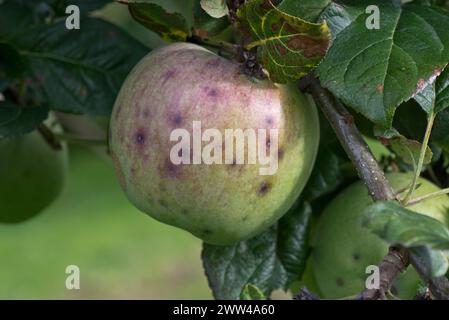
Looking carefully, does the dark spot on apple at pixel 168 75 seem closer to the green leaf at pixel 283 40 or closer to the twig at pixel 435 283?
the green leaf at pixel 283 40

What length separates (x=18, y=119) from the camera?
39.5 inches

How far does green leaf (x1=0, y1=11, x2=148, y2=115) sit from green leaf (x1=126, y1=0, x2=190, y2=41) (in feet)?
0.56

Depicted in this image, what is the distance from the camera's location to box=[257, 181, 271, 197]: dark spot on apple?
84cm

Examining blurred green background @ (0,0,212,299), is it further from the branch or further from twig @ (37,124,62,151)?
the branch

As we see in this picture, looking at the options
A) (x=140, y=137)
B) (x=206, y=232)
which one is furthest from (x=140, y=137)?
(x=206, y=232)

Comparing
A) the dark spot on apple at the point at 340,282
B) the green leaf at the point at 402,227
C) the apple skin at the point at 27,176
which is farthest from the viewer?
the apple skin at the point at 27,176

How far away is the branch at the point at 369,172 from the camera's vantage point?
2.37 feet

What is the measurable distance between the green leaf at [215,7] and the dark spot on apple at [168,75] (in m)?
0.07

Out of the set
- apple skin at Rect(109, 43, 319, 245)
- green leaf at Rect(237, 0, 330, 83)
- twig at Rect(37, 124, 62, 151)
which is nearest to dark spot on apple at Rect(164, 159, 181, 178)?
apple skin at Rect(109, 43, 319, 245)

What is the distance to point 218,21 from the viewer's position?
905 mm

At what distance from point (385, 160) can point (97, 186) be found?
381 cm

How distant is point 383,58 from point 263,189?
0.54ft

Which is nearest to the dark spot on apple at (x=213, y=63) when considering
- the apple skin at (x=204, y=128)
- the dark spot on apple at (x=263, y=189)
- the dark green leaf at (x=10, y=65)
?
the apple skin at (x=204, y=128)
